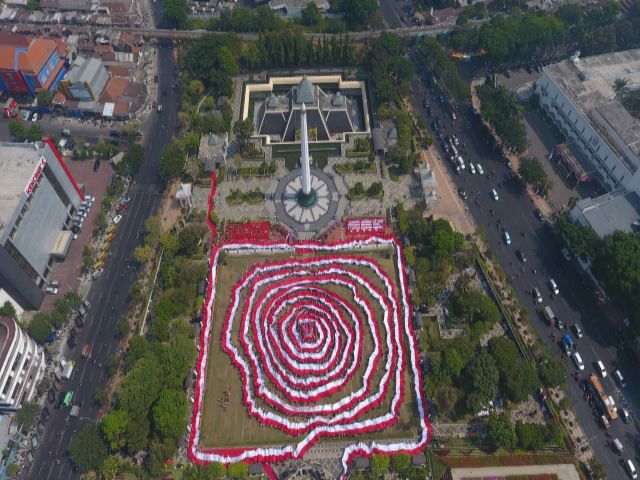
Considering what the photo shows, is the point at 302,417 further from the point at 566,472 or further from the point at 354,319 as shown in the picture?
the point at 566,472

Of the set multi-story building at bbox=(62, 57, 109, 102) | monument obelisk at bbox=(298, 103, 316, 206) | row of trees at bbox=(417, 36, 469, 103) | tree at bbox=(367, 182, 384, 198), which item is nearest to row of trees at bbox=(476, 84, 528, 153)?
row of trees at bbox=(417, 36, 469, 103)

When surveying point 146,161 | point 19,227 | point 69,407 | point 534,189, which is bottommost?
point 69,407

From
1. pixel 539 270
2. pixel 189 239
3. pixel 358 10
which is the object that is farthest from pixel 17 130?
pixel 539 270

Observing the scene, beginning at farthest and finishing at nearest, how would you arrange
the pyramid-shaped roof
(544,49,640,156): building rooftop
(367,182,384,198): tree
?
the pyramid-shaped roof
(367,182,384,198): tree
(544,49,640,156): building rooftop

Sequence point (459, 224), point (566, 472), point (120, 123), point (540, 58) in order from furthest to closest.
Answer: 1. point (540, 58)
2. point (120, 123)
3. point (459, 224)
4. point (566, 472)

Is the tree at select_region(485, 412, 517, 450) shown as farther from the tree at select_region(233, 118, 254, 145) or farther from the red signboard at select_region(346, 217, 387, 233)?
the tree at select_region(233, 118, 254, 145)

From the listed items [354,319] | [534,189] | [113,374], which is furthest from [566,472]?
[113,374]

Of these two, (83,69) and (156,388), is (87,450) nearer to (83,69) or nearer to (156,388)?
(156,388)
